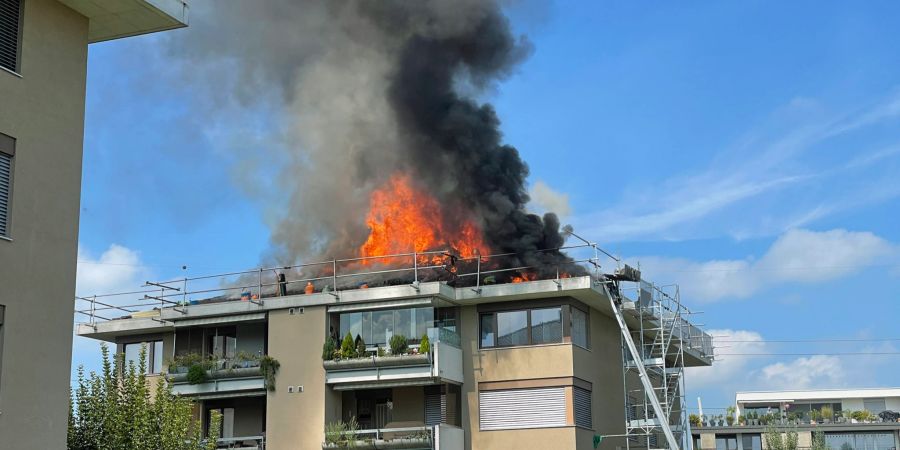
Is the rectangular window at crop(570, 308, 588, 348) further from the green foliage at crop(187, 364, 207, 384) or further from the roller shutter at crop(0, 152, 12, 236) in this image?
the roller shutter at crop(0, 152, 12, 236)

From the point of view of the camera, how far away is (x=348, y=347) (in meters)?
42.6

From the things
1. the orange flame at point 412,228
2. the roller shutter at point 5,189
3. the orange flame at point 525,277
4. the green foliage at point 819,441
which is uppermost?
the orange flame at point 412,228

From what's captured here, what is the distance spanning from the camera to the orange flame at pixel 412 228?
51812 millimetres

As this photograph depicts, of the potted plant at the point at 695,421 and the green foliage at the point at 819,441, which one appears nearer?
the green foliage at the point at 819,441

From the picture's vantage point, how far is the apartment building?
41812 millimetres

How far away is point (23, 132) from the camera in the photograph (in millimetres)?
19484

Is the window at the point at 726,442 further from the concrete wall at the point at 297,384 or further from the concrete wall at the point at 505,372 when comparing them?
the concrete wall at the point at 297,384

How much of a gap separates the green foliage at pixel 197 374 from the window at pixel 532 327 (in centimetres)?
1188

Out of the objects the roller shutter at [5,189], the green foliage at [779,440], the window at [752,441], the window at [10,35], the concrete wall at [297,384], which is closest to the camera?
the roller shutter at [5,189]

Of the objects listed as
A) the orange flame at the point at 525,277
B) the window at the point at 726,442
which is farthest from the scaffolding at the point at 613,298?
the window at the point at 726,442

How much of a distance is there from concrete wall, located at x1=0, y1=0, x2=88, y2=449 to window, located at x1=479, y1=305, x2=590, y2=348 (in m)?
25.3

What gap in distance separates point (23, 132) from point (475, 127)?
38529 mm

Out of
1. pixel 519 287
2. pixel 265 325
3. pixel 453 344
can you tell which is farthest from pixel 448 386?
pixel 265 325

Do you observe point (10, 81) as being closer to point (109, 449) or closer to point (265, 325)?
point (109, 449)
